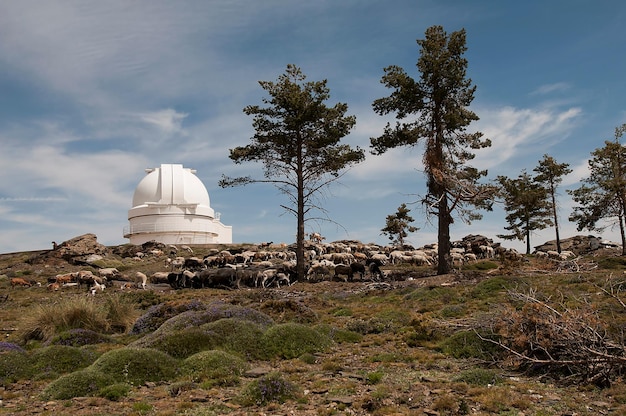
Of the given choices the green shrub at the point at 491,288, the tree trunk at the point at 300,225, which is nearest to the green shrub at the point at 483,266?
the tree trunk at the point at 300,225

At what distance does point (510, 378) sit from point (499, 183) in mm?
24343

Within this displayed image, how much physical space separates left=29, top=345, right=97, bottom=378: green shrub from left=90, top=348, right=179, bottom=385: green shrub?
1593 millimetres

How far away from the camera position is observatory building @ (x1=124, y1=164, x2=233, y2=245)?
79.3m

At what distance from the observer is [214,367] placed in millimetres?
12898

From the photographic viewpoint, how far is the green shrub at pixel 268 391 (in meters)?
10.5

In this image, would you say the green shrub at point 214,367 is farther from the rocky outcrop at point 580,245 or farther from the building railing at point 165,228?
the building railing at point 165,228

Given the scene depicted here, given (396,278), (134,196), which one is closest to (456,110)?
(396,278)

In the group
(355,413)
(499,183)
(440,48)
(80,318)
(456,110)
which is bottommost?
(355,413)

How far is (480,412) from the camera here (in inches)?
372

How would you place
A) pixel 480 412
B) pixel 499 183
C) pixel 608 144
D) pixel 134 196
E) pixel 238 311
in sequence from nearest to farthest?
1. pixel 480 412
2. pixel 238 311
3. pixel 499 183
4. pixel 608 144
5. pixel 134 196

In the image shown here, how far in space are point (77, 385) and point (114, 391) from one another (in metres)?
1.01

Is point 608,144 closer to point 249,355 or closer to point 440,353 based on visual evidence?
point 440,353

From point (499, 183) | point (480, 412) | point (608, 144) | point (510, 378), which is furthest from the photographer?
point (608, 144)

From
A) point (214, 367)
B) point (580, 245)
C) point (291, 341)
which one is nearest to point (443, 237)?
point (291, 341)
